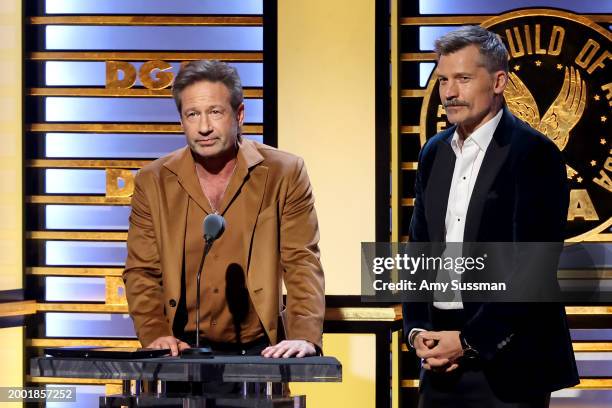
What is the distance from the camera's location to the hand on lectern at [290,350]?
2.69 metres

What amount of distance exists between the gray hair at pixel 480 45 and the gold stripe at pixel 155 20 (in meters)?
1.96

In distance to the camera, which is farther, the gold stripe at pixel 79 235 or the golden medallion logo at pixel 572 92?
the gold stripe at pixel 79 235

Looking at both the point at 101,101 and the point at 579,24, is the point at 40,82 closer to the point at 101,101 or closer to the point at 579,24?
the point at 101,101

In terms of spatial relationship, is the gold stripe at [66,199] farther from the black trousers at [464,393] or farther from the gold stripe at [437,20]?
the black trousers at [464,393]

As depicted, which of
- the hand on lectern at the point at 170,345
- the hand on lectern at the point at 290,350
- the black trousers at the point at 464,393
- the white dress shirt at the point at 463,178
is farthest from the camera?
the white dress shirt at the point at 463,178

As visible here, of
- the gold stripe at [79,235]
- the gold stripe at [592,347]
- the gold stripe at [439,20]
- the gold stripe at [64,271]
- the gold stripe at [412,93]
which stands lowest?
the gold stripe at [592,347]

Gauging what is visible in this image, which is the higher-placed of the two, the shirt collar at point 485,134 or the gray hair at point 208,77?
the gray hair at point 208,77

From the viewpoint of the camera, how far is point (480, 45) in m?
3.27

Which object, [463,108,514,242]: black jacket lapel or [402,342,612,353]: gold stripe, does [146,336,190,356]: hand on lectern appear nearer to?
[463,108,514,242]: black jacket lapel

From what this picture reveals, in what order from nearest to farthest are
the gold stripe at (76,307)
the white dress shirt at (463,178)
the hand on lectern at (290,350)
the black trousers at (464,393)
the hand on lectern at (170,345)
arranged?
the hand on lectern at (290,350)
the hand on lectern at (170,345)
the black trousers at (464,393)
the white dress shirt at (463,178)
the gold stripe at (76,307)

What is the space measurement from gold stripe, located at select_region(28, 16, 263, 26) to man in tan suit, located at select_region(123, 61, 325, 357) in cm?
194

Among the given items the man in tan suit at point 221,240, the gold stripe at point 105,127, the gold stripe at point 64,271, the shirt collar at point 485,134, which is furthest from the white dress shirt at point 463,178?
the gold stripe at point 64,271

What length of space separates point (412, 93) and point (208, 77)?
6.78 ft

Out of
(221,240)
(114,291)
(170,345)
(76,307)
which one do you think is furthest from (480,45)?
(76,307)
